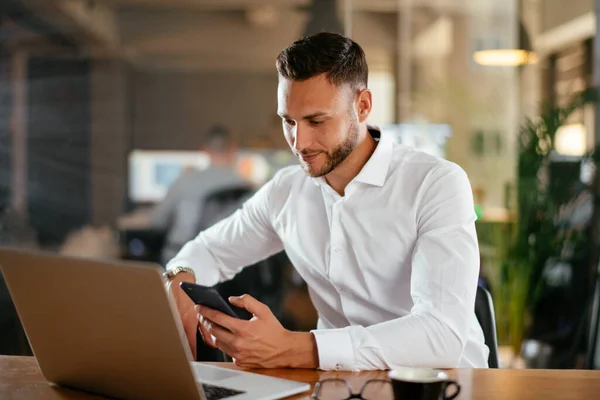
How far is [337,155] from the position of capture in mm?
1942

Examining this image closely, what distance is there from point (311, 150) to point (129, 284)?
2.80 ft

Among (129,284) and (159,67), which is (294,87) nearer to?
(129,284)

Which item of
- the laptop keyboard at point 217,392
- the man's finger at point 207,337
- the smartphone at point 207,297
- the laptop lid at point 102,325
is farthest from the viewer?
the man's finger at point 207,337

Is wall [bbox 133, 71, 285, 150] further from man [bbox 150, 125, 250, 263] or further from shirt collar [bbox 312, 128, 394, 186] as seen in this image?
shirt collar [bbox 312, 128, 394, 186]

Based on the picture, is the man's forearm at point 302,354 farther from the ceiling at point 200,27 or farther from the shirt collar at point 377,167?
the ceiling at point 200,27

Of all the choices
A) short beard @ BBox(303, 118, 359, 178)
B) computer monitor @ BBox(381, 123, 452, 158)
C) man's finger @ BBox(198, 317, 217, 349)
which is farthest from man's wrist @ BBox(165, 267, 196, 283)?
computer monitor @ BBox(381, 123, 452, 158)

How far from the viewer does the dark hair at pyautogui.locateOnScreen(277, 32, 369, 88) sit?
1878 millimetres

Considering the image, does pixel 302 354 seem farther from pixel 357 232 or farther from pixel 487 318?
pixel 487 318

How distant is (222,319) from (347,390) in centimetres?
28

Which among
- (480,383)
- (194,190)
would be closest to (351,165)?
(480,383)

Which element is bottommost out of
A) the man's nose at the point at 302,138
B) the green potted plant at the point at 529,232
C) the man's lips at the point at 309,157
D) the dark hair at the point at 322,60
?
the green potted plant at the point at 529,232

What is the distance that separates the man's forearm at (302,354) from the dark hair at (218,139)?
10.3 feet

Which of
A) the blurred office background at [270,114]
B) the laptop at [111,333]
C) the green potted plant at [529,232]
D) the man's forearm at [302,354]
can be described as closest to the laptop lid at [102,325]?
the laptop at [111,333]

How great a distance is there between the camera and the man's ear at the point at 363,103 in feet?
6.51
